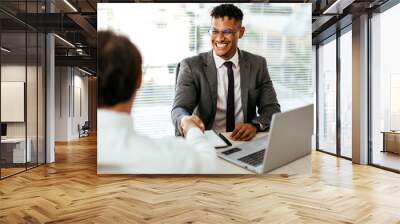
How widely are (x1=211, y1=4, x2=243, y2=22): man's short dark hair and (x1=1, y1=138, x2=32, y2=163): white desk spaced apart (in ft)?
14.5

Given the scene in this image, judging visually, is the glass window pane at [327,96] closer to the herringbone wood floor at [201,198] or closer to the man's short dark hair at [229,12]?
the herringbone wood floor at [201,198]

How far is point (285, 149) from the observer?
3668 millimetres

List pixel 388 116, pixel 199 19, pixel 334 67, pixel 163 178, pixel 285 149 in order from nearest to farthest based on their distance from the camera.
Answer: pixel 285 149 < pixel 199 19 < pixel 163 178 < pixel 388 116 < pixel 334 67

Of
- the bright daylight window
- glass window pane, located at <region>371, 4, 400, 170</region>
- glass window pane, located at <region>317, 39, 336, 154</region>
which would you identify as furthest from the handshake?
glass window pane, located at <region>317, 39, 336, 154</region>

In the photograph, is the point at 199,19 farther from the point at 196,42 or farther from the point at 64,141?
the point at 64,141

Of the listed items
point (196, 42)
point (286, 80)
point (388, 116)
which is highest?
point (196, 42)

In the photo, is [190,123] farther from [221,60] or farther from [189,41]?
[189,41]

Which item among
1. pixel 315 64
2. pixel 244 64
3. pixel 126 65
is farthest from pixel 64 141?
pixel 244 64

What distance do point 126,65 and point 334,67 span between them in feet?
20.9

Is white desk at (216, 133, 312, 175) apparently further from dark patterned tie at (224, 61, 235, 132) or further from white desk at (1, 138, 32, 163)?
white desk at (1, 138, 32, 163)

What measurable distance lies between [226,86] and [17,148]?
4739 mm

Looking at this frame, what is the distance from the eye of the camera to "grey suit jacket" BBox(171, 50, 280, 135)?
4.34 m

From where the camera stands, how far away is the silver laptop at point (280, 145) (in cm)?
341

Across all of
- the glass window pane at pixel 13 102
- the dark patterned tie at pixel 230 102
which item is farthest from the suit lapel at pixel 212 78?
the glass window pane at pixel 13 102
